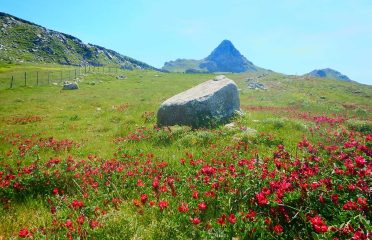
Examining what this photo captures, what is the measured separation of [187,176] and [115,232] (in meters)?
2.93

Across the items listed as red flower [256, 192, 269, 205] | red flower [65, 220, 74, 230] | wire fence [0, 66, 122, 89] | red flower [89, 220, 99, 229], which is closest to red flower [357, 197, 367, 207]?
red flower [256, 192, 269, 205]

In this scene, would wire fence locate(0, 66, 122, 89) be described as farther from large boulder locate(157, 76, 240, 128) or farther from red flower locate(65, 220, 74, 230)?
red flower locate(65, 220, 74, 230)

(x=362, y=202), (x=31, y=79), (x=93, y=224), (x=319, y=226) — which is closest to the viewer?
(x=319, y=226)

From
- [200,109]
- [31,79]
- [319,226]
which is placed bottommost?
[31,79]

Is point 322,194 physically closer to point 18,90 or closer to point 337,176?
point 337,176

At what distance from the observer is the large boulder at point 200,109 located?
17.8 metres

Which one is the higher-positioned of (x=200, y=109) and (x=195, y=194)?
(x=200, y=109)

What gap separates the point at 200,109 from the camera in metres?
18.0

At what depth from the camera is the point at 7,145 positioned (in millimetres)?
13961

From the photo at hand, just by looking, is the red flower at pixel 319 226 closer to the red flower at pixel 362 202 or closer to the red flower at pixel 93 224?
the red flower at pixel 362 202

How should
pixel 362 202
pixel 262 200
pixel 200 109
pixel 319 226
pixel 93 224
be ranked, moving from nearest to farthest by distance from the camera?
pixel 319 226, pixel 362 202, pixel 262 200, pixel 93 224, pixel 200 109

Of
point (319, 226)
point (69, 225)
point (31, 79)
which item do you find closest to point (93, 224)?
point (69, 225)

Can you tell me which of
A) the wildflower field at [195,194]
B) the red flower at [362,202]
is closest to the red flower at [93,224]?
the wildflower field at [195,194]

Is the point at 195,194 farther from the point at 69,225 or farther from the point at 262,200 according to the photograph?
the point at 69,225
